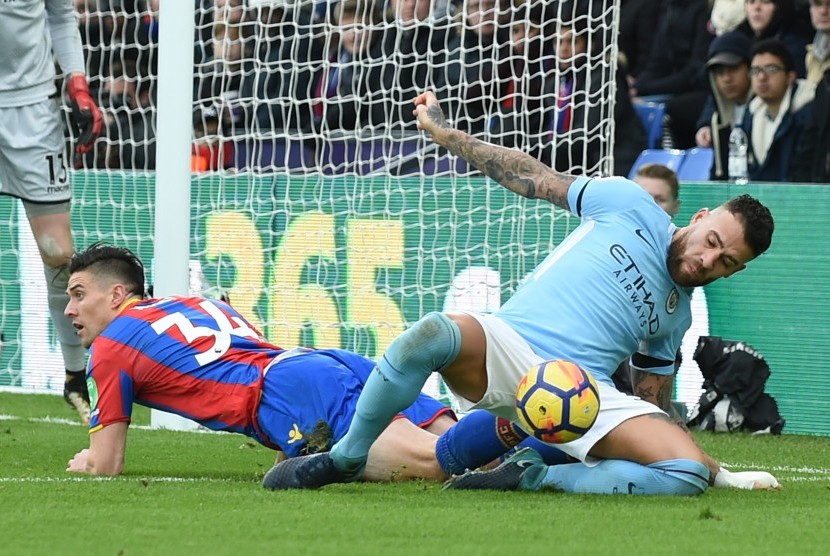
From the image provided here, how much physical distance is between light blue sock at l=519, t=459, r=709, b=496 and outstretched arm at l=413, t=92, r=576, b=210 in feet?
3.47

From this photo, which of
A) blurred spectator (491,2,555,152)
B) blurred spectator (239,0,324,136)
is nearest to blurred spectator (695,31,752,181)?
blurred spectator (491,2,555,152)

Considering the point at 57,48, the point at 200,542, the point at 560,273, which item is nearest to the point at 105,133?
the point at 57,48

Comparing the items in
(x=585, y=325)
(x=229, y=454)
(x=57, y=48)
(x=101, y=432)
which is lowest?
(x=229, y=454)

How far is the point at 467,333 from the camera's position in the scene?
16.4ft

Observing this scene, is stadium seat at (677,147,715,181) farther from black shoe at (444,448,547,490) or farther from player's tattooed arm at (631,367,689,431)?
black shoe at (444,448,547,490)

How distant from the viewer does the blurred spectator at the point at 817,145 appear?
32.7 feet

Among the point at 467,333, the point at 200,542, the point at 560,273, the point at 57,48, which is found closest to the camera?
the point at 200,542

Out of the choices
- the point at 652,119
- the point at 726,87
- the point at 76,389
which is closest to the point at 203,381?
the point at 76,389

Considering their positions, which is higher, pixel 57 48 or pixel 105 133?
pixel 57 48

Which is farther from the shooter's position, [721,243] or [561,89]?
[561,89]

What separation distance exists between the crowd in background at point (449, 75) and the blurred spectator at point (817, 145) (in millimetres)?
12

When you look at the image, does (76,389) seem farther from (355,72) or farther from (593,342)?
(593,342)

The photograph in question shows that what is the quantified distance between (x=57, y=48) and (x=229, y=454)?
8.44ft

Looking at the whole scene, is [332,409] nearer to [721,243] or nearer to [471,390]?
→ [471,390]
